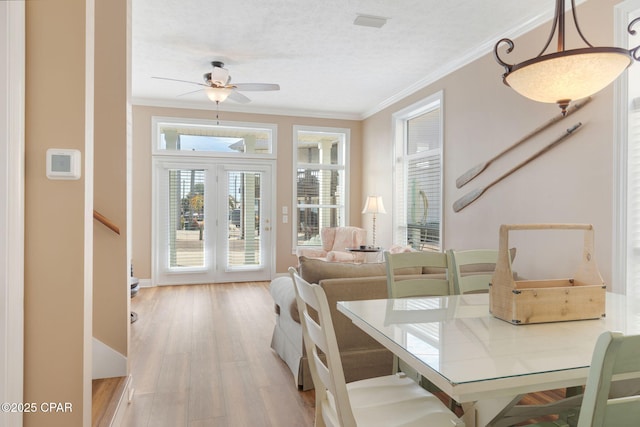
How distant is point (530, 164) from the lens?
10.8ft

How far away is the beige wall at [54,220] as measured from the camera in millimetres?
1360

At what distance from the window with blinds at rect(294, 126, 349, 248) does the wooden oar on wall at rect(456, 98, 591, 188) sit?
295 cm

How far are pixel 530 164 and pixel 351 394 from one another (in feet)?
8.90

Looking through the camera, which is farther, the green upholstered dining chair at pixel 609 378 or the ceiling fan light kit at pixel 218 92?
the ceiling fan light kit at pixel 218 92

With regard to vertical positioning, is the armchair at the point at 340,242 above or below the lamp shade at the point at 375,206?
below

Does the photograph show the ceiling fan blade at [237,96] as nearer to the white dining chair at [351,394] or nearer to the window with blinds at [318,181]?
the window with blinds at [318,181]

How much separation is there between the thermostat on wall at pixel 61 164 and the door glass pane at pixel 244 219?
16.0 ft

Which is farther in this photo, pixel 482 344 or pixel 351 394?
pixel 351 394

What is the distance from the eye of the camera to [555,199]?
3.06 meters

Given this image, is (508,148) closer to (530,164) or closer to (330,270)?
(530,164)

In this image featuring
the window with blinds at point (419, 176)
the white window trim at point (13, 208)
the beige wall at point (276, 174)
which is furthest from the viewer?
the beige wall at point (276, 174)

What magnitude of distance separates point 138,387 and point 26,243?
1.66 metres

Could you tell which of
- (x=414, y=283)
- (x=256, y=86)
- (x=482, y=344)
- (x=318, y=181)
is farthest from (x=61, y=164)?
(x=318, y=181)

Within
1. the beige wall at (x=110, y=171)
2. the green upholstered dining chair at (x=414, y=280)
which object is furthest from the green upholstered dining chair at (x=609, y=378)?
the beige wall at (x=110, y=171)
